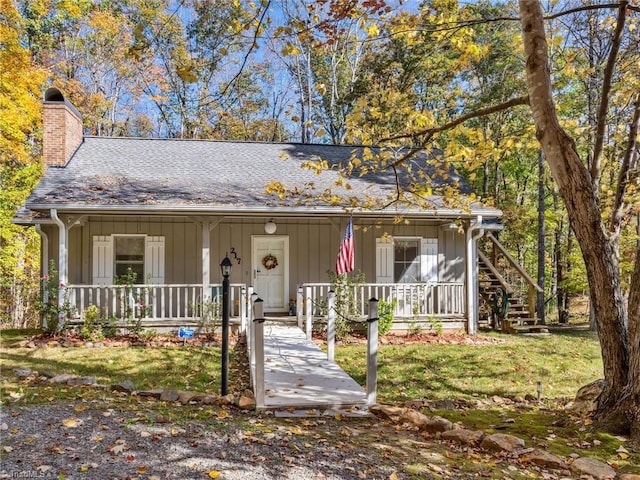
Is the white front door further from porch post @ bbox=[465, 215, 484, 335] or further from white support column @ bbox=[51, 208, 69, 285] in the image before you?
porch post @ bbox=[465, 215, 484, 335]

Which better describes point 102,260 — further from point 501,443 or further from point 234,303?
point 501,443

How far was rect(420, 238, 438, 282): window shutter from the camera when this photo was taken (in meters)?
12.5

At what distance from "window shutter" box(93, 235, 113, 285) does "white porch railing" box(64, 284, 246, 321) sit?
0.28m

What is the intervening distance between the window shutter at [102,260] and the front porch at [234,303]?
10.6 inches

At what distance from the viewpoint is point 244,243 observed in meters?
12.2

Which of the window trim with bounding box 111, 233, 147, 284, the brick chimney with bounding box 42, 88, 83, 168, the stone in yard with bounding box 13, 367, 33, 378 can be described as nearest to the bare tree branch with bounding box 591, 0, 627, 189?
the stone in yard with bounding box 13, 367, 33, 378

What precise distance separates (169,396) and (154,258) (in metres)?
6.77

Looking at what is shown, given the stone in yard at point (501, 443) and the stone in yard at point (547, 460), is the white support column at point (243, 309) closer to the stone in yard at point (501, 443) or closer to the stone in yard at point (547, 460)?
the stone in yard at point (501, 443)

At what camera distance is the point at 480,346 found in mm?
10266

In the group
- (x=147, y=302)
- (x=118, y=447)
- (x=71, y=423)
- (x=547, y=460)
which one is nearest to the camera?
(x=118, y=447)

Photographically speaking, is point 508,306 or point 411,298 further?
point 508,306

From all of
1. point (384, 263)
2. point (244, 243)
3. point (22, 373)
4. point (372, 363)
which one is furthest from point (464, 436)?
point (244, 243)

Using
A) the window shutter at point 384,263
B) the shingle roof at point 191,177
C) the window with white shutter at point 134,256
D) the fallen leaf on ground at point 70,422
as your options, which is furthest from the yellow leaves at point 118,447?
the window shutter at point 384,263

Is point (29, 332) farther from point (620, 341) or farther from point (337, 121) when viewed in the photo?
point (337, 121)
